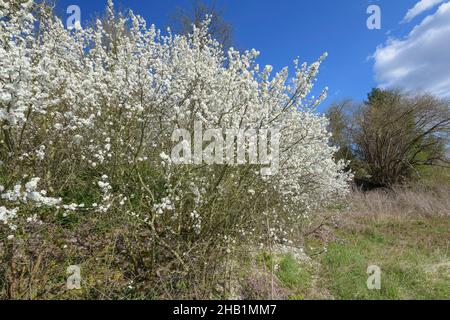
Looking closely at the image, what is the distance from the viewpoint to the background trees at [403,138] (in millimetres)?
16453

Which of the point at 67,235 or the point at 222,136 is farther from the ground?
the point at 222,136

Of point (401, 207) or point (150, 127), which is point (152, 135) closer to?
point (150, 127)

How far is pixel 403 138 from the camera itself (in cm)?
1689

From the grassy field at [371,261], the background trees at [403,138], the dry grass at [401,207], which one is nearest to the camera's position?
the grassy field at [371,261]

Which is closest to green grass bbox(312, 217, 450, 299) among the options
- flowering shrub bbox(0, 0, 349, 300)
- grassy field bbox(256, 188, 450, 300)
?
grassy field bbox(256, 188, 450, 300)

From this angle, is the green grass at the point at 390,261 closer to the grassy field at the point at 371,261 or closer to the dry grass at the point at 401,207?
the grassy field at the point at 371,261

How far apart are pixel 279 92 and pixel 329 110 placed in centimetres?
1947

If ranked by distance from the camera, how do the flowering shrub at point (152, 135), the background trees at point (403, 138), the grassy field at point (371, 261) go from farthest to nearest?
the background trees at point (403, 138)
the grassy field at point (371, 261)
the flowering shrub at point (152, 135)

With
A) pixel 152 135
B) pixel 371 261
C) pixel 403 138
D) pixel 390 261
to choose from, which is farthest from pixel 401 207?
pixel 152 135

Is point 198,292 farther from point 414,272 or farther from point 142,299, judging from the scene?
point 414,272

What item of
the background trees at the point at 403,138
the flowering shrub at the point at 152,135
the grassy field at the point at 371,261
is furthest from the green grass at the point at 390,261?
the background trees at the point at 403,138

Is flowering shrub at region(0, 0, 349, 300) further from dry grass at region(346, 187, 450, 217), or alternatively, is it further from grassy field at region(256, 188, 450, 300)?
dry grass at region(346, 187, 450, 217)
